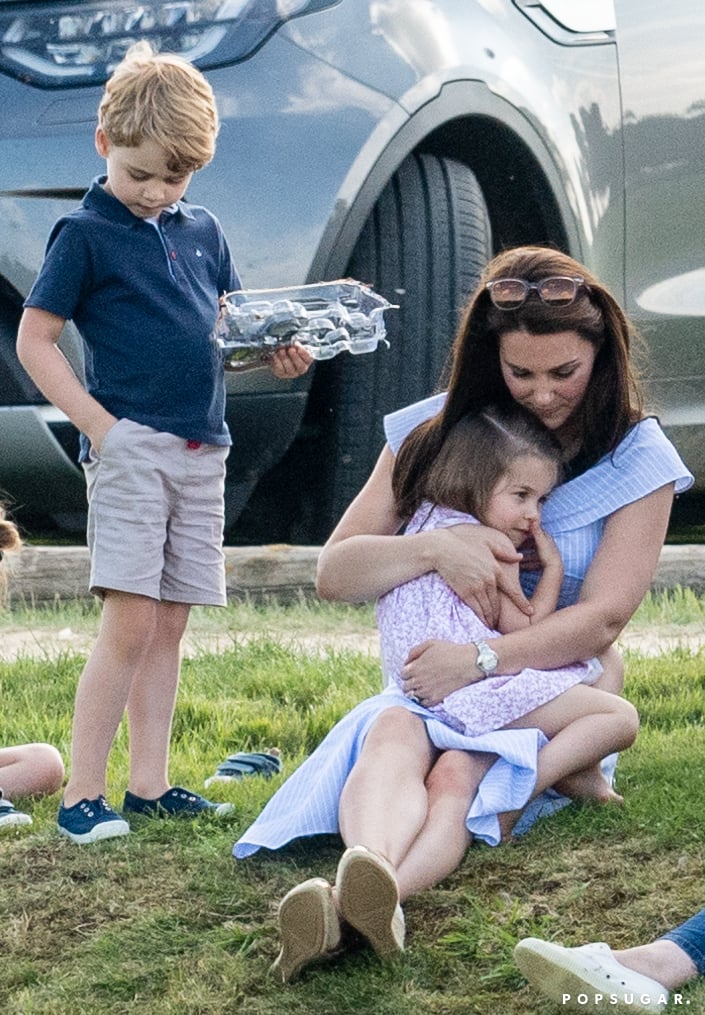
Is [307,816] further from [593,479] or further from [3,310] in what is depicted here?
[3,310]

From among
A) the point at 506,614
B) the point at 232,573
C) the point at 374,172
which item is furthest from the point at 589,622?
the point at 232,573

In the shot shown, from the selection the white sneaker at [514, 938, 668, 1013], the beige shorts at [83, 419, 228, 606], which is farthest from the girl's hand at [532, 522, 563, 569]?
the white sneaker at [514, 938, 668, 1013]

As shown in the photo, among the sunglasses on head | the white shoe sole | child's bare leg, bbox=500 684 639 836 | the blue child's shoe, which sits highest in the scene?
the sunglasses on head

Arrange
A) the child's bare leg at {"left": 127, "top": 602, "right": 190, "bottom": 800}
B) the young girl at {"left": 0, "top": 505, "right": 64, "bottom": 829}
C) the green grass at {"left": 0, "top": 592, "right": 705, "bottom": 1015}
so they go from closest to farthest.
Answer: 1. the green grass at {"left": 0, "top": 592, "right": 705, "bottom": 1015}
2. the child's bare leg at {"left": 127, "top": 602, "right": 190, "bottom": 800}
3. the young girl at {"left": 0, "top": 505, "right": 64, "bottom": 829}

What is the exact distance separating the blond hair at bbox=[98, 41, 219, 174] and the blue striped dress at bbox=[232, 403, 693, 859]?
717 mm

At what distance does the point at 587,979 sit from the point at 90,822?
1.22 meters

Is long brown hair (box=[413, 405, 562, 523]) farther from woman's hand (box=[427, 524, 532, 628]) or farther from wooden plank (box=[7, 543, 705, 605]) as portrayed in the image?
wooden plank (box=[7, 543, 705, 605])

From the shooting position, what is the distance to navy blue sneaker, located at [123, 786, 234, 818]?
3.59m

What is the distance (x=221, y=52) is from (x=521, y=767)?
2.22 meters

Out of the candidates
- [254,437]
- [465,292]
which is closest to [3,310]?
[254,437]

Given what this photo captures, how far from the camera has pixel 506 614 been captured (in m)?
3.46

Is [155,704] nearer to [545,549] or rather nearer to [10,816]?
[10,816]

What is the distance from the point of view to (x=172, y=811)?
11.8ft

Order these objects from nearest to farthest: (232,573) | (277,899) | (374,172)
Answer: (277,899) → (374,172) → (232,573)
